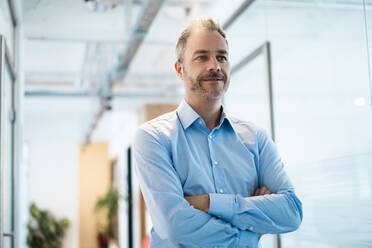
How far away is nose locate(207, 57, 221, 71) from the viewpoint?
5.16ft

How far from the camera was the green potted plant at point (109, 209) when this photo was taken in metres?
11.3

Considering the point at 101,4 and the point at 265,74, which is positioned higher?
the point at 101,4

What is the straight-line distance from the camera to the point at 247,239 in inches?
59.9

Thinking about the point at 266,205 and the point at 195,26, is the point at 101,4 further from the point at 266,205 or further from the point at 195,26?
the point at 266,205

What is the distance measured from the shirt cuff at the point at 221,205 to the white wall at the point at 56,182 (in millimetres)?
10666

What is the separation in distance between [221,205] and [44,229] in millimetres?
10198

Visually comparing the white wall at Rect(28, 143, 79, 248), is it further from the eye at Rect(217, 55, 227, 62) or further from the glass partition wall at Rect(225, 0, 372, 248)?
the eye at Rect(217, 55, 227, 62)

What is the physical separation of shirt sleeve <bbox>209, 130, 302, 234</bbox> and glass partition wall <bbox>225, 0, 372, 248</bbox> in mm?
324

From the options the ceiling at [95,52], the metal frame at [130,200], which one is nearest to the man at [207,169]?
the ceiling at [95,52]

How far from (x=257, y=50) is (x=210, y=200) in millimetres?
1510

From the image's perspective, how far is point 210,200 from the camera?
1.47m

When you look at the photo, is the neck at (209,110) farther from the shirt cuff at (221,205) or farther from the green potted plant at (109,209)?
the green potted plant at (109,209)

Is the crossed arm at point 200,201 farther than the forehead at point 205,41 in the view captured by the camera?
No

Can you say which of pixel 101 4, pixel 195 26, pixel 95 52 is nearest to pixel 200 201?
pixel 195 26
